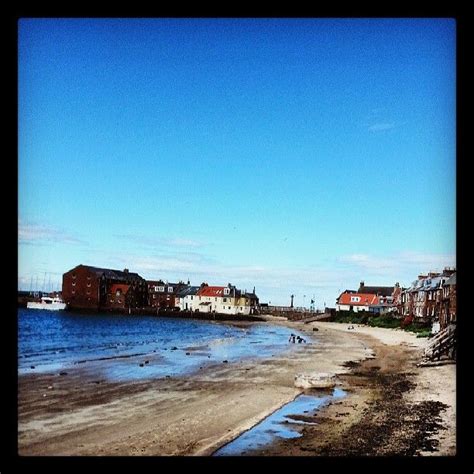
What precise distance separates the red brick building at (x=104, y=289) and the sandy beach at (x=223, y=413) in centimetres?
6749

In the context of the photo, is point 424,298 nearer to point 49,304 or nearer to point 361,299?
point 361,299

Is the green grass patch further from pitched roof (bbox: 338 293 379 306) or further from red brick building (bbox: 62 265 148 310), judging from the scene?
red brick building (bbox: 62 265 148 310)

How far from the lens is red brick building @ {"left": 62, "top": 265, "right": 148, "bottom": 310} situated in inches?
3329

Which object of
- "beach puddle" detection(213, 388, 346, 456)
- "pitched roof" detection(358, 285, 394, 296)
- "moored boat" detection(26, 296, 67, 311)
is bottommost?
"moored boat" detection(26, 296, 67, 311)

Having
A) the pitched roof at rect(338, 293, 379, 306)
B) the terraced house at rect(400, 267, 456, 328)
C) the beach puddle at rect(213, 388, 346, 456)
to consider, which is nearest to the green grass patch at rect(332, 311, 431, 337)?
the terraced house at rect(400, 267, 456, 328)

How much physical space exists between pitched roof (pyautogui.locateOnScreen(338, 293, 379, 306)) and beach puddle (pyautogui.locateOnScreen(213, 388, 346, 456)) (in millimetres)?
67209

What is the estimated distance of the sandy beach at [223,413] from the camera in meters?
8.21

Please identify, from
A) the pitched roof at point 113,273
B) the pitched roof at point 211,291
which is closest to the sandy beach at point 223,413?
the pitched roof at point 113,273

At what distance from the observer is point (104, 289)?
88125mm

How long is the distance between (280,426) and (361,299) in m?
72.6

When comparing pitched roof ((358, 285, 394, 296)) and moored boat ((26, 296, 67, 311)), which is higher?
pitched roof ((358, 285, 394, 296))

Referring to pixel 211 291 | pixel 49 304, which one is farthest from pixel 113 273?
pixel 49 304

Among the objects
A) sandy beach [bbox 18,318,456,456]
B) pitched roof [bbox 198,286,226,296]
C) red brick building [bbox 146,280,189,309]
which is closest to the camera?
sandy beach [bbox 18,318,456,456]

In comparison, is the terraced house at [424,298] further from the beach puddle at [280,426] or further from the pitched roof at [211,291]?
the pitched roof at [211,291]
